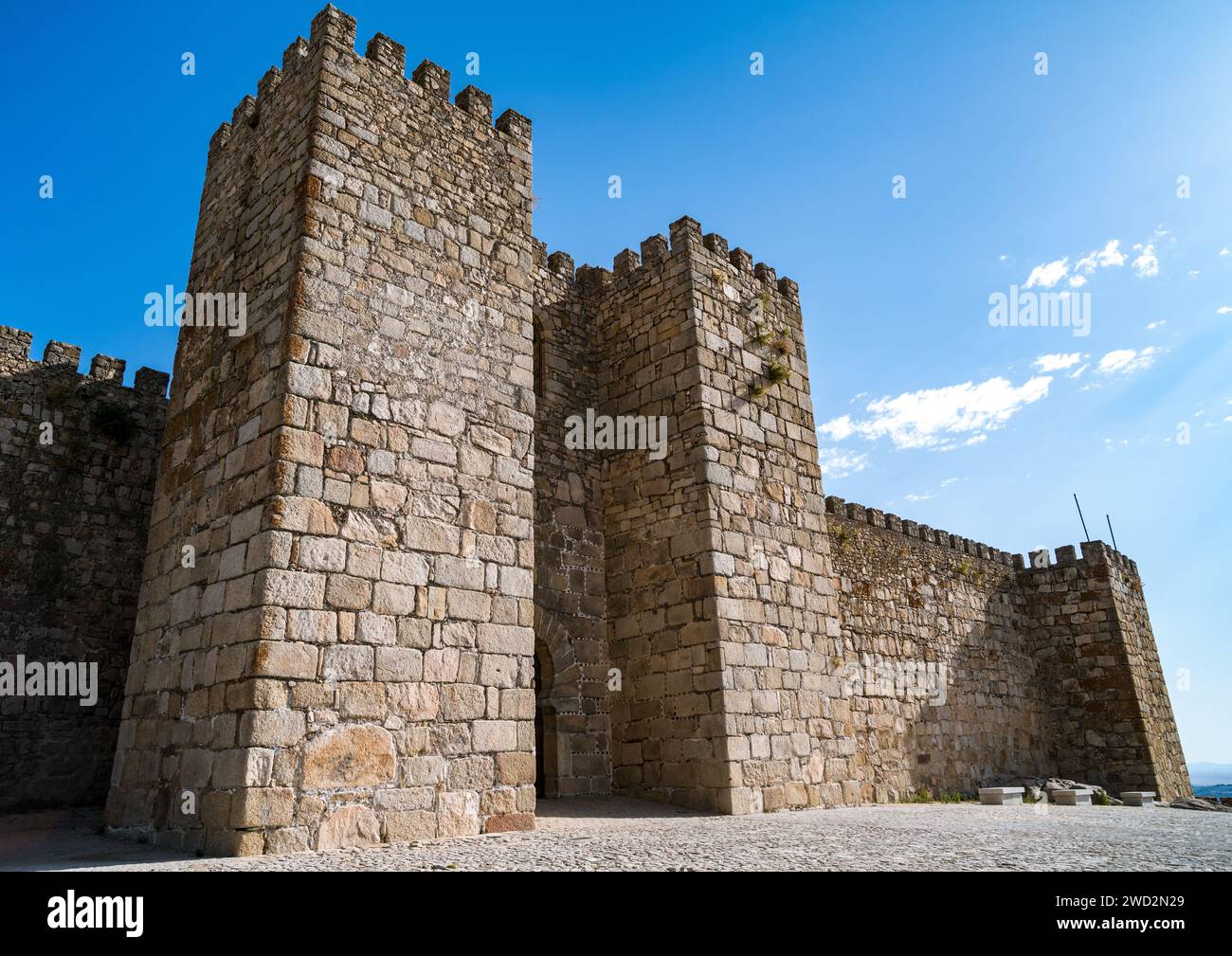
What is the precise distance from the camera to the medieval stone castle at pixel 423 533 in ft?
18.7

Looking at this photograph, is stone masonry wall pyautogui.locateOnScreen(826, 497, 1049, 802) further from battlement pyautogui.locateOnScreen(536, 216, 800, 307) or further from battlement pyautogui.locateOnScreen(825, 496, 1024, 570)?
battlement pyautogui.locateOnScreen(536, 216, 800, 307)

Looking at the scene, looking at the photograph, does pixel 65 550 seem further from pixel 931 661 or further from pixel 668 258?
pixel 931 661

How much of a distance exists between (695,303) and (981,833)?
6.49m

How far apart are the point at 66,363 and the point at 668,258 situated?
7.73m

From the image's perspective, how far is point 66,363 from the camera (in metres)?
10.4

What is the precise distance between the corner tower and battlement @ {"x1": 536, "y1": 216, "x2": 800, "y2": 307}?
300 cm

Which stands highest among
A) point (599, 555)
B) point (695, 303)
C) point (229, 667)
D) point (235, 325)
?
point (695, 303)

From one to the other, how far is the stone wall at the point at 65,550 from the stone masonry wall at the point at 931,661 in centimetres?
878

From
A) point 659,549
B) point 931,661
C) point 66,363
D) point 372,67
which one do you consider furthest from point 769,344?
point 66,363

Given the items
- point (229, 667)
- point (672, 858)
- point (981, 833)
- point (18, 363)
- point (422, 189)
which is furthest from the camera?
point (18, 363)
